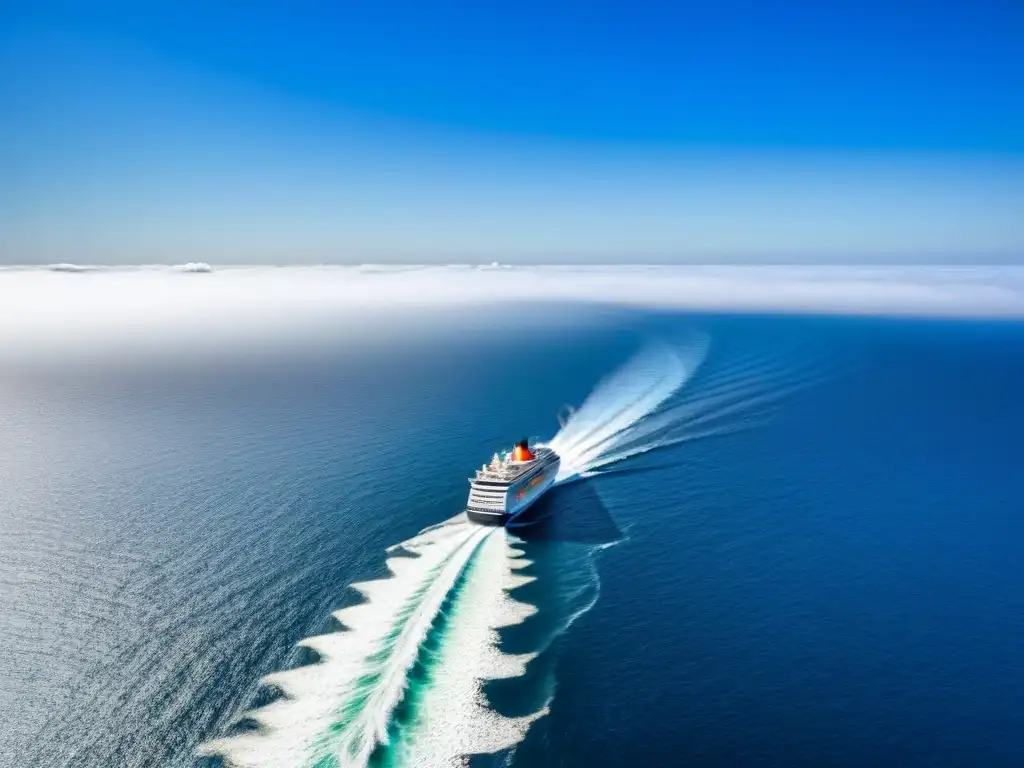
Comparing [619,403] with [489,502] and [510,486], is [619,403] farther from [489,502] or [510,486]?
[489,502]

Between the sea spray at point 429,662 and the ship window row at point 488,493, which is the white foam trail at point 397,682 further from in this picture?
the ship window row at point 488,493

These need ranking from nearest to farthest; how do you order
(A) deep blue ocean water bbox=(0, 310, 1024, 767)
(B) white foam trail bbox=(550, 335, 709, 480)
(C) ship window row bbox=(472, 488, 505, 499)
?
(A) deep blue ocean water bbox=(0, 310, 1024, 767) < (C) ship window row bbox=(472, 488, 505, 499) < (B) white foam trail bbox=(550, 335, 709, 480)

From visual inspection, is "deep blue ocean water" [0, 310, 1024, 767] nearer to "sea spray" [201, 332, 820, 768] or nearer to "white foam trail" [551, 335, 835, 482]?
"sea spray" [201, 332, 820, 768]

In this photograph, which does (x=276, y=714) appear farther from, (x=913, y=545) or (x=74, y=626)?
(x=913, y=545)

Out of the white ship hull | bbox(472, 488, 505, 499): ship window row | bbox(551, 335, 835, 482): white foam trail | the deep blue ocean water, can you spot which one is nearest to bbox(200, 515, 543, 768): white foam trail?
the deep blue ocean water

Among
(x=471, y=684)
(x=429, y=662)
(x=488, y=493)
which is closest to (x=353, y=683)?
(x=429, y=662)

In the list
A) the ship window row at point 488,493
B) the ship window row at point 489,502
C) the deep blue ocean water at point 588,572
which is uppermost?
the ship window row at point 488,493

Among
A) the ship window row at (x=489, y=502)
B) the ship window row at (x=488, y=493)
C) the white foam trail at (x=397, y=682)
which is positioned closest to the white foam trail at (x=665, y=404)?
the ship window row at (x=488, y=493)
